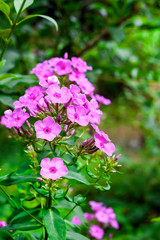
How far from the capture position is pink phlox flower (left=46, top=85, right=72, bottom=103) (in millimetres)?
633

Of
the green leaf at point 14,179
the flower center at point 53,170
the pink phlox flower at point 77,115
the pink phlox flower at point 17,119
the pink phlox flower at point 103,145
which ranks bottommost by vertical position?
the green leaf at point 14,179

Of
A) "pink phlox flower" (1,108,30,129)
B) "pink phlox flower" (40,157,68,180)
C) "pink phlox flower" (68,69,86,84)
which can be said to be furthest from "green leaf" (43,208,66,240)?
"pink phlox flower" (68,69,86,84)

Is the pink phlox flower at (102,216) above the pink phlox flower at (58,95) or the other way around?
the other way around

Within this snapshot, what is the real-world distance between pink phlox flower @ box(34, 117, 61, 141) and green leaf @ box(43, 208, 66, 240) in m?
0.19

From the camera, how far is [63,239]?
60 cm

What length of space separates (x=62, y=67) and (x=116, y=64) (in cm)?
140

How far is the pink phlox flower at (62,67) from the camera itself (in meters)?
0.84

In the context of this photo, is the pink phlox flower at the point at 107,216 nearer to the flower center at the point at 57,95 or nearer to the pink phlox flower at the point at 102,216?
the pink phlox flower at the point at 102,216

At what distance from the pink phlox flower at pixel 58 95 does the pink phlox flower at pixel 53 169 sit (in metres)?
0.14

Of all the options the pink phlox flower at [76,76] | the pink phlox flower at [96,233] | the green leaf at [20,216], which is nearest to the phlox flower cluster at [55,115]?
the pink phlox flower at [76,76]

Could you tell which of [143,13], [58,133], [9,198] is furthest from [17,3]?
[143,13]

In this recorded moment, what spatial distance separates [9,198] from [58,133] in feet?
0.67

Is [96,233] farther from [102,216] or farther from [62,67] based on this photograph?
[62,67]

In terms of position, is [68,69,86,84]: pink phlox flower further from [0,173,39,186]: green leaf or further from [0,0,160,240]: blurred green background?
[0,173,39,186]: green leaf
